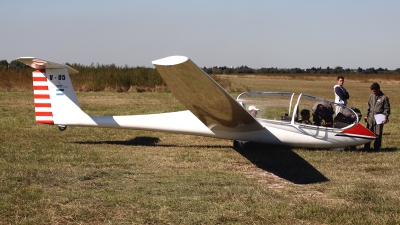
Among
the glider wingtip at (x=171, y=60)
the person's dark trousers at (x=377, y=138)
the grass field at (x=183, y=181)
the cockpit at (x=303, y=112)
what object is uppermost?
the glider wingtip at (x=171, y=60)

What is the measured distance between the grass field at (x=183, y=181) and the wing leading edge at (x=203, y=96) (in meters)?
0.71

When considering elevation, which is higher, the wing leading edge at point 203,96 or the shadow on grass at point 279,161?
the wing leading edge at point 203,96

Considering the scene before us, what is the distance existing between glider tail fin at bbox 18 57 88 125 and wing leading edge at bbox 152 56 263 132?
3.04 metres

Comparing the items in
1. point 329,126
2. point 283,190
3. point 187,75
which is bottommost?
point 283,190

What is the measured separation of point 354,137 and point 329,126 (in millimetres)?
530

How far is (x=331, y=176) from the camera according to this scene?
783cm

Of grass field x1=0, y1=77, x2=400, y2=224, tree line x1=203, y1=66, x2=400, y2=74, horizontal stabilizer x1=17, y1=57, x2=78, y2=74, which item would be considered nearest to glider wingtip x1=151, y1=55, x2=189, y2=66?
grass field x1=0, y1=77, x2=400, y2=224

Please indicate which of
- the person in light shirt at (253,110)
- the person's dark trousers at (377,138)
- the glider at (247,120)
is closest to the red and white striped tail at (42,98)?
the glider at (247,120)

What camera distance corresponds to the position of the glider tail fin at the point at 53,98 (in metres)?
10.2

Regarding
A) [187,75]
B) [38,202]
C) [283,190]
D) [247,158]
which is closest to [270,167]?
[247,158]

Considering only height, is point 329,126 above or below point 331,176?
above

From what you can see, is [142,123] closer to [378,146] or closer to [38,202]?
[38,202]

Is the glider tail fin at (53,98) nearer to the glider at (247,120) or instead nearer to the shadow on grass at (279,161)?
the glider at (247,120)

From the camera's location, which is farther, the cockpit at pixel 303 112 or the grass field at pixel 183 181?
the cockpit at pixel 303 112
